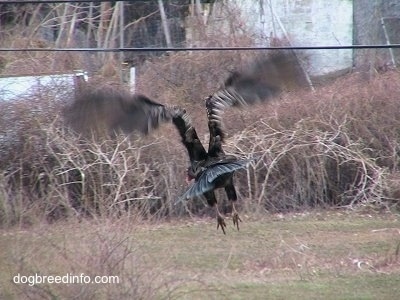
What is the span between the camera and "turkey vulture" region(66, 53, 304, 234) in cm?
791

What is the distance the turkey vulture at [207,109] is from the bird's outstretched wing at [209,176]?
12 centimetres

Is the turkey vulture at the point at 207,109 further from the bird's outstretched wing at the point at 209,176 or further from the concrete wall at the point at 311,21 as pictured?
the concrete wall at the point at 311,21

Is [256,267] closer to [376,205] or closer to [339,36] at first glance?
[376,205]

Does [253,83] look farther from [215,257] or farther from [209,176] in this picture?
[215,257]

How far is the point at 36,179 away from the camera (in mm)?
13852

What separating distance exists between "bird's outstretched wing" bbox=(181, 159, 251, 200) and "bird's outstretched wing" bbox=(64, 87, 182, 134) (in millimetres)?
706

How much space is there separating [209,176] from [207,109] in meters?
0.91

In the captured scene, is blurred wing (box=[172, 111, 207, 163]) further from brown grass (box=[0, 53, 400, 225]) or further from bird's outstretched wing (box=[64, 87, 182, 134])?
brown grass (box=[0, 53, 400, 225])

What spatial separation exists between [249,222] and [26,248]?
563 centimetres

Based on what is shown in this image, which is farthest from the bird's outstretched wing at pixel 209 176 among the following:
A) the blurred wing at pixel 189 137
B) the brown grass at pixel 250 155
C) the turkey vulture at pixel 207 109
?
the brown grass at pixel 250 155

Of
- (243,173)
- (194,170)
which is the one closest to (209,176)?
(194,170)

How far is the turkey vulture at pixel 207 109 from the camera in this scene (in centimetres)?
791

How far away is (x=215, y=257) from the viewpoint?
10.8 metres

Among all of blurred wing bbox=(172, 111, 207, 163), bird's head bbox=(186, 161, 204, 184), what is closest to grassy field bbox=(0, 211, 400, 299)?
bird's head bbox=(186, 161, 204, 184)
